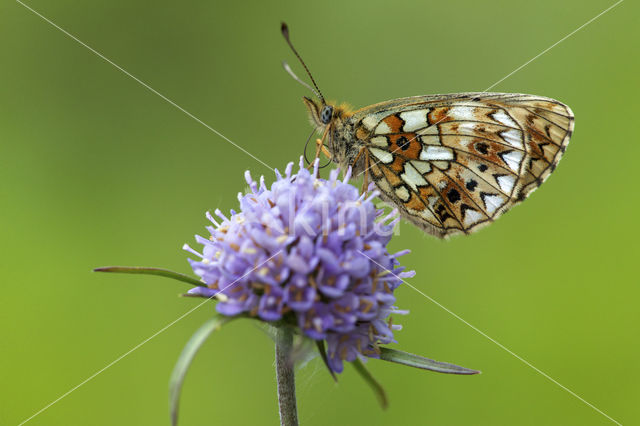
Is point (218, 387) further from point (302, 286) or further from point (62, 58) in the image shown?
point (62, 58)

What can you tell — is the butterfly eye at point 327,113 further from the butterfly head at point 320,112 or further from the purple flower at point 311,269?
the purple flower at point 311,269

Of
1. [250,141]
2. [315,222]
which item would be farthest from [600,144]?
[315,222]

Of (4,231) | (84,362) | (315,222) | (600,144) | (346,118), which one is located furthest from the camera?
(600,144)

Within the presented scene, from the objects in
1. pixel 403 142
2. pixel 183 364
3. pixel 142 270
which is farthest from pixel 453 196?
pixel 183 364

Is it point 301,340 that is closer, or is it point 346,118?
point 301,340

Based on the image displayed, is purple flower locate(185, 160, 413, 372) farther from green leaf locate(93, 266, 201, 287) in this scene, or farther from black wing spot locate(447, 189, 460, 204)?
black wing spot locate(447, 189, 460, 204)

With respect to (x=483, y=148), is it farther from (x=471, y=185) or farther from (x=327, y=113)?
Result: (x=327, y=113)
